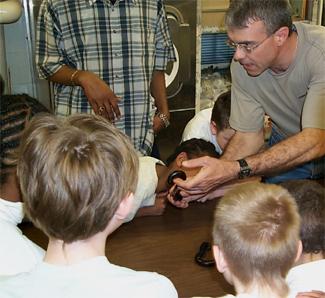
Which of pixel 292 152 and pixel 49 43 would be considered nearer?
pixel 292 152

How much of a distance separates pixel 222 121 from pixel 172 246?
85 centimetres

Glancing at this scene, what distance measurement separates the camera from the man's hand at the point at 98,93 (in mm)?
1699

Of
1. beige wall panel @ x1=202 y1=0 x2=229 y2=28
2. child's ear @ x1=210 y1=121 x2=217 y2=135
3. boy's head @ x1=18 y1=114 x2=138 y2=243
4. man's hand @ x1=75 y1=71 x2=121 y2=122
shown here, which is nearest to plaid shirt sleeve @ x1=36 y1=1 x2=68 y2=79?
man's hand @ x1=75 y1=71 x2=121 y2=122

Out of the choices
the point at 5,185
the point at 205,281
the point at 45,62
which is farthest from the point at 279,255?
the point at 45,62

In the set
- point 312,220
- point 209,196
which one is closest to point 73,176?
point 312,220

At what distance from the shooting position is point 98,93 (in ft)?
5.61

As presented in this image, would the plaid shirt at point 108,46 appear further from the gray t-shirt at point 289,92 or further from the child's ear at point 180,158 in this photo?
the gray t-shirt at point 289,92

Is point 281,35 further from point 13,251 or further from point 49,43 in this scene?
point 13,251

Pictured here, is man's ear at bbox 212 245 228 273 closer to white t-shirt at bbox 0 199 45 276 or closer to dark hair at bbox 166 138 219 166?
white t-shirt at bbox 0 199 45 276

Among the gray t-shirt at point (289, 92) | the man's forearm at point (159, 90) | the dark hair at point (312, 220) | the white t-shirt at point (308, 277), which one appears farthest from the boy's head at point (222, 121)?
the white t-shirt at point (308, 277)

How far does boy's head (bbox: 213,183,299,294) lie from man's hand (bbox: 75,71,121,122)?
38.2 inches

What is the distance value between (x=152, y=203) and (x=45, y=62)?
2.45ft

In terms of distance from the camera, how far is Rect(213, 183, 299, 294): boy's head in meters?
0.80

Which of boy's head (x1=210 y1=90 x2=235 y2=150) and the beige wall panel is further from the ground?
the beige wall panel
